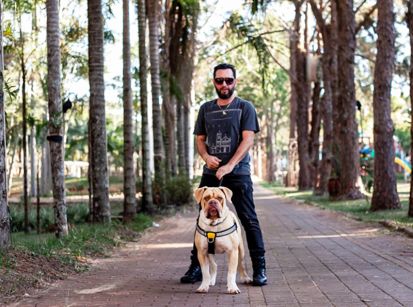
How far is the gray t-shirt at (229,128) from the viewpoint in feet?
23.8

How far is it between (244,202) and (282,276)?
1.33 metres

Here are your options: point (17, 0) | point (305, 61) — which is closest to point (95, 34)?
point (17, 0)

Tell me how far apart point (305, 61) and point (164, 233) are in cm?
2039

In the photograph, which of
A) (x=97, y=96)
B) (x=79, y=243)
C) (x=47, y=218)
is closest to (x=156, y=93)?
(x=47, y=218)

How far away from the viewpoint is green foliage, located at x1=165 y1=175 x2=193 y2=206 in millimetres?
22969

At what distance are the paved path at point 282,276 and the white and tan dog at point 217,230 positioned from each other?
23 cm

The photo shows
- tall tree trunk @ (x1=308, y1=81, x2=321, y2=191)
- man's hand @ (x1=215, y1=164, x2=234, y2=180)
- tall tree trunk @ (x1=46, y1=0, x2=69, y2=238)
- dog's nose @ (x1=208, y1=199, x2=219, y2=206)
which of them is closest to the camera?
dog's nose @ (x1=208, y1=199, x2=219, y2=206)

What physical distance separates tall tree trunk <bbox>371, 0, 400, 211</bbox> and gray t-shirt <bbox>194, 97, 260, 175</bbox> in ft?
35.3

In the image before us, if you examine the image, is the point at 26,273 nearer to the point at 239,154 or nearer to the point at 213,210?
the point at 213,210

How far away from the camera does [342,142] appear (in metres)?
23.2

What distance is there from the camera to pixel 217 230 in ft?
22.1

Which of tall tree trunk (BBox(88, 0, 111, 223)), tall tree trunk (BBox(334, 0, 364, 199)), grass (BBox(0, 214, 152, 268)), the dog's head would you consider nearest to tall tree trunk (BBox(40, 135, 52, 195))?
tall tree trunk (BBox(334, 0, 364, 199))

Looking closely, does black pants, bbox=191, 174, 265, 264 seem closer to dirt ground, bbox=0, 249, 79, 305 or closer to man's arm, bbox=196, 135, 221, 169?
man's arm, bbox=196, 135, 221, 169

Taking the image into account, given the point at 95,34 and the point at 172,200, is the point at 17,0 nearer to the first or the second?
the point at 95,34
